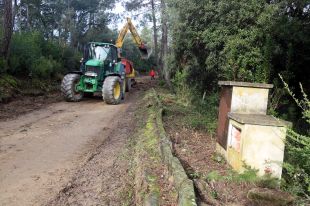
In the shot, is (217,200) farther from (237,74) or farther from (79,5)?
(79,5)

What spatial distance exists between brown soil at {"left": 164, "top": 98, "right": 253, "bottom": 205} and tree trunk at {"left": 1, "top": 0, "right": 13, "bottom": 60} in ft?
26.9

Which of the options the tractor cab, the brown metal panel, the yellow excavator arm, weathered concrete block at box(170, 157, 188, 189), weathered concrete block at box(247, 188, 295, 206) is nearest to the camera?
weathered concrete block at box(247, 188, 295, 206)

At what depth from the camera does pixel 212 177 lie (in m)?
5.04

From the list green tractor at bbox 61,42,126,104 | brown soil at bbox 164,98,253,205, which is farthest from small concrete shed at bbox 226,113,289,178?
green tractor at bbox 61,42,126,104

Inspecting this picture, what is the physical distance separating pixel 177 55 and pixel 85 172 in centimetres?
1004

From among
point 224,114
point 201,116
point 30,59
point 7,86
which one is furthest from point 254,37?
point 30,59

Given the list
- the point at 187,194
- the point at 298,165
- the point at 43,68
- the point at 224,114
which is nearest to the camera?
the point at 187,194

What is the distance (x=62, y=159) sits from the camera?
6.51 meters

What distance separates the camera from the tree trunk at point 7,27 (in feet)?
46.1

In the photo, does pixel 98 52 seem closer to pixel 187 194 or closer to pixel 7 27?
pixel 7 27

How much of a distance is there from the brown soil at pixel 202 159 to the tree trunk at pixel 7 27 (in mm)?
8197

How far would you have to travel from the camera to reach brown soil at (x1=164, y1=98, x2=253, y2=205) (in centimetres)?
457

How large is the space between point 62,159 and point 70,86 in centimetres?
792

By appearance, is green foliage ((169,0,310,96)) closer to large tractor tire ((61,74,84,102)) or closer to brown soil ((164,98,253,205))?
brown soil ((164,98,253,205))
